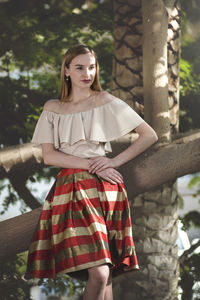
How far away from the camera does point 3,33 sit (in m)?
3.63

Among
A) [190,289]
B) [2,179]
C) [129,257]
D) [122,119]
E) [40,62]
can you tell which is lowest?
[190,289]

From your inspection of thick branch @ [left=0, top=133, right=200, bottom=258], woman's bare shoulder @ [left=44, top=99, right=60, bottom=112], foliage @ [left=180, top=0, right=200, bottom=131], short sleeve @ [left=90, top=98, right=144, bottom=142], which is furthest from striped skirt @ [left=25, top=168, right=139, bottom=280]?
foliage @ [left=180, top=0, right=200, bottom=131]

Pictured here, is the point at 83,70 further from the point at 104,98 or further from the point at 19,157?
the point at 19,157

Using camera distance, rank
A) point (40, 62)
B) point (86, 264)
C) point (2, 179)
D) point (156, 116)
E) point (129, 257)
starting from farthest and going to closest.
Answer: point (40, 62) → point (2, 179) → point (156, 116) → point (129, 257) → point (86, 264)

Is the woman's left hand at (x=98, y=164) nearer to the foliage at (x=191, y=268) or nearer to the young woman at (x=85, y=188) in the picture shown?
the young woman at (x=85, y=188)

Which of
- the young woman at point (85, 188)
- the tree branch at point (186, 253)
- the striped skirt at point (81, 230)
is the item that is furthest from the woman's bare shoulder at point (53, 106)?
the tree branch at point (186, 253)

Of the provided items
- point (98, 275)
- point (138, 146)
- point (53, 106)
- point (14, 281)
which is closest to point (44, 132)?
point (53, 106)

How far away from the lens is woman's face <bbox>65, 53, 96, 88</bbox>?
2.22 meters

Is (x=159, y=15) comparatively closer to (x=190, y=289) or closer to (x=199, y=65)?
(x=199, y=65)

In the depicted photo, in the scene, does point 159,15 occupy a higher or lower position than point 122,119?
higher

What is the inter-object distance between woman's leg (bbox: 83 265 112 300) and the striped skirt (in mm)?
32

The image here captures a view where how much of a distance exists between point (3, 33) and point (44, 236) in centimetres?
211

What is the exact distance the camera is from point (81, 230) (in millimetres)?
2049

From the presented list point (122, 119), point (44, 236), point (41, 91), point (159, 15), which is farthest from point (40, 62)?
point (44, 236)
